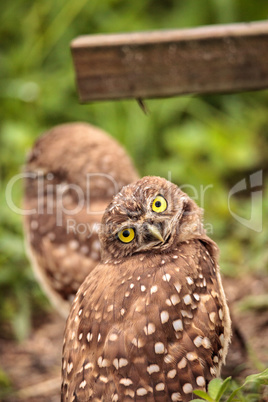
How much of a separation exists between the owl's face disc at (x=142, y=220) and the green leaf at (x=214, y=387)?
1.83 ft

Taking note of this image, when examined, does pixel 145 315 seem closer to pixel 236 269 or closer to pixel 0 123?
pixel 236 269

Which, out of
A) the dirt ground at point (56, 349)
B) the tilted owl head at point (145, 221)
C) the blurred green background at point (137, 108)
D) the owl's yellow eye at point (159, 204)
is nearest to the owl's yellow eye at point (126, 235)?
the tilted owl head at point (145, 221)

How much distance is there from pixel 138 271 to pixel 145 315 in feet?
0.61

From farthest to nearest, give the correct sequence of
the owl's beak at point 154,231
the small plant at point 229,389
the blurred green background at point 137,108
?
the blurred green background at point 137,108 < the owl's beak at point 154,231 < the small plant at point 229,389

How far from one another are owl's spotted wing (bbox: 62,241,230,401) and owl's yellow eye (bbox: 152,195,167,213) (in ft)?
0.59

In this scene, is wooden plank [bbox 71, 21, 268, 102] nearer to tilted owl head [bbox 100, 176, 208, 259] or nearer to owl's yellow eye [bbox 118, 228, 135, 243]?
tilted owl head [bbox 100, 176, 208, 259]

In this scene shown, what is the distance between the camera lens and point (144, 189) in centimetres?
236

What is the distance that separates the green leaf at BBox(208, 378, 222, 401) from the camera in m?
2.00

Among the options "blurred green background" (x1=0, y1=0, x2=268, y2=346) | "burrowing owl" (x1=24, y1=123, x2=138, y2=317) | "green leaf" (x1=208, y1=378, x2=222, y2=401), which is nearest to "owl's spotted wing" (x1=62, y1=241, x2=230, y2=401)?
"green leaf" (x1=208, y1=378, x2=222, y2=401)

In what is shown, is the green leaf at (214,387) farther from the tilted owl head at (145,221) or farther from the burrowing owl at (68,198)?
the burrowing owl at (68,198)

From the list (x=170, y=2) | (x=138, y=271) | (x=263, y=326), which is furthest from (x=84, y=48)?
(x=170, y=2)

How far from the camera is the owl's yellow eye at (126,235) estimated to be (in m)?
2.38

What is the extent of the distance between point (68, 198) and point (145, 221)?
5.25 feet

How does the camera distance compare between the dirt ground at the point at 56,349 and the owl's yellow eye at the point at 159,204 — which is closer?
the owl's yellow eye at the point at 159,204
